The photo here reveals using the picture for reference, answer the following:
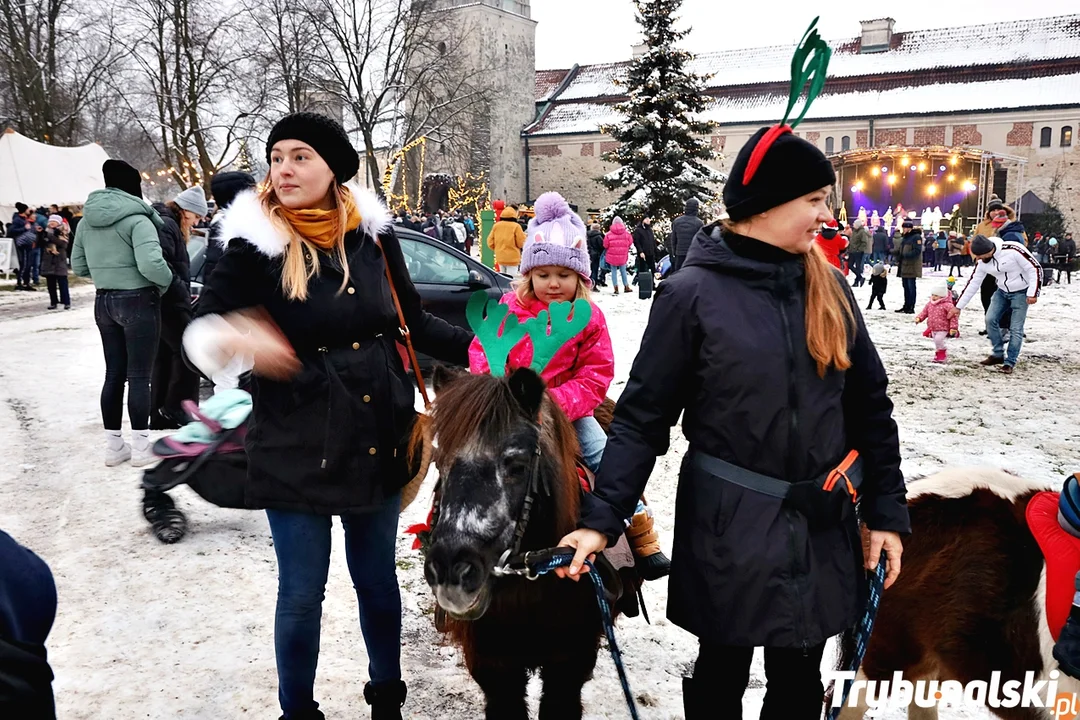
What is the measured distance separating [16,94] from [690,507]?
36.0 meters

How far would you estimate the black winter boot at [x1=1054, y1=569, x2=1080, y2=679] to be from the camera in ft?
6.90

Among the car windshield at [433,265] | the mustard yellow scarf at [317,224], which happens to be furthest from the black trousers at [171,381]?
the mustard yellow scarf at [317,224]

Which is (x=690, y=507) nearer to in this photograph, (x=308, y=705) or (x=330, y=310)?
(x=330, y=310)

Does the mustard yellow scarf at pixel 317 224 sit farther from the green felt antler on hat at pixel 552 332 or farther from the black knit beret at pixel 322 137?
the green felt antler on hat at pixel 552 332

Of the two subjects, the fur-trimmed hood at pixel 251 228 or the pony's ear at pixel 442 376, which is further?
the pony's ear at pixel 442 376

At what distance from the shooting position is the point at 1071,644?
211cm

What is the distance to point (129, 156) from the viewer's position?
60.8 m

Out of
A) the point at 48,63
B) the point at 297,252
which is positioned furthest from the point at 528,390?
the point at 48,63

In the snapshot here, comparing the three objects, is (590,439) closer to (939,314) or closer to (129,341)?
(129,341)

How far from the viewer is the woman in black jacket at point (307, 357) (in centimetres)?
221

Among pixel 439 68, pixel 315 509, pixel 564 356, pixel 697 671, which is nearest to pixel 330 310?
pixel 315 509

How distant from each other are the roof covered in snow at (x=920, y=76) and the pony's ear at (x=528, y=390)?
3887cm

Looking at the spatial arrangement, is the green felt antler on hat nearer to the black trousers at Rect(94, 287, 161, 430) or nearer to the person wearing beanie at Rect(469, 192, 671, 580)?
the person wearing beanie at Rect(469, 192, 671, 580)

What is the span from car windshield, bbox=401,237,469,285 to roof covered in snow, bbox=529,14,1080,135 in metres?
32.5
